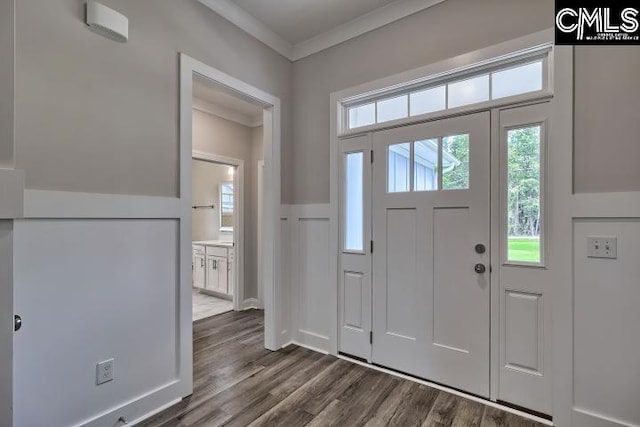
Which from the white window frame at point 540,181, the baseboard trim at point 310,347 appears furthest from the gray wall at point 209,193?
the white window frame at point 540,181

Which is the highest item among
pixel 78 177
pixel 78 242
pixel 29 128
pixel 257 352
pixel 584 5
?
pixel 584 5

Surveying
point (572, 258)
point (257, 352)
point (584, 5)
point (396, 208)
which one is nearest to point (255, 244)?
point (257, 352)

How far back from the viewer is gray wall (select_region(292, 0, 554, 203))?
2.00 meters

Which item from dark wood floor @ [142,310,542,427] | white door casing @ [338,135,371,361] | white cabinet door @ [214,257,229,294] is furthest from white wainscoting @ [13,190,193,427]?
white cabinet door @ [214,257,229,294]

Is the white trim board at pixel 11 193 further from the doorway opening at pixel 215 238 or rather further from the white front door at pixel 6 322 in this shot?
the doorway opening at pixel 215 238

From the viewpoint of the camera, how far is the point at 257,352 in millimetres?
2852

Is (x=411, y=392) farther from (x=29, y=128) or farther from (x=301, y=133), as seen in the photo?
(x=29, y=128)

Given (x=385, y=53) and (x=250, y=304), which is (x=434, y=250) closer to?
(x=385, y=53)

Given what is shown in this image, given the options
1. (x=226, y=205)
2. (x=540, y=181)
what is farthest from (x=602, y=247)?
(x=226, y=205)

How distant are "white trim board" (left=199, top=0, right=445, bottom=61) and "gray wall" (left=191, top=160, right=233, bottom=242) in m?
3.09

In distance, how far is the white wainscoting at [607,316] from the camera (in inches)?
64.9

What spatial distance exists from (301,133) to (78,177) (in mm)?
1835

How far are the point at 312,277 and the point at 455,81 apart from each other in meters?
2.00

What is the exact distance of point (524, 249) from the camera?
1.98 metres
